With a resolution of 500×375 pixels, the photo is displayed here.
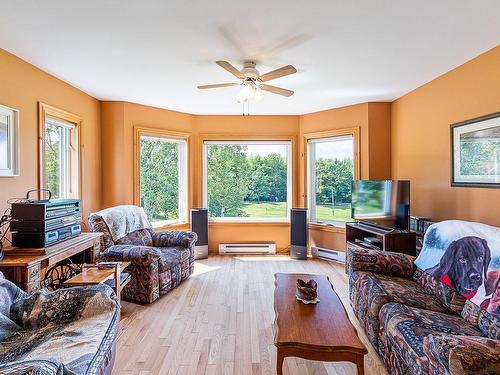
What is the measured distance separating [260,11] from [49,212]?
2287 mm

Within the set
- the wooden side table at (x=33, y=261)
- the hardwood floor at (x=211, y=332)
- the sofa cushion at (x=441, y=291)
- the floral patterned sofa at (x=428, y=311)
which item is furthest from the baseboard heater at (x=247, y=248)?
the sofa cushion at (x=441, y=291)

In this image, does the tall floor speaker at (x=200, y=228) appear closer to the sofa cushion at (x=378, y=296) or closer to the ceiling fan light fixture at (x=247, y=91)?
the ceiling fan light fixture at (x=247, y=91)

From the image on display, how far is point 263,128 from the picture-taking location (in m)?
5.30

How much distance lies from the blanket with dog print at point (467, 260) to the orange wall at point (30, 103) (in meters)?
3.79

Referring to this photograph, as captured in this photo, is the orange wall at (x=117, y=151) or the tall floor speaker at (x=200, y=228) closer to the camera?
the orange wall at (x=117, y=151)

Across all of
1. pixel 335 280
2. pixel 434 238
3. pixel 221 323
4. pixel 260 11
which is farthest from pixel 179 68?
pixel 335 280

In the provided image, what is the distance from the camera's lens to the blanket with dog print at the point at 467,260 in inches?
73.3

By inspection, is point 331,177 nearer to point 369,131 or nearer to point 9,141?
point 369,131

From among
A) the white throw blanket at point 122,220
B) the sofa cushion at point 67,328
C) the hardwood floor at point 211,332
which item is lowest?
the hardwood floor at point 211,332

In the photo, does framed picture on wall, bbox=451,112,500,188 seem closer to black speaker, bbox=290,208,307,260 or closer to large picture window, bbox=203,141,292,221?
black speaker, bbox=290,208,307,260

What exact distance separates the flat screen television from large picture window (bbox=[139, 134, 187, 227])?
2.88m

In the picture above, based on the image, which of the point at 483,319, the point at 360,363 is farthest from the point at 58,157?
the point at 483,319

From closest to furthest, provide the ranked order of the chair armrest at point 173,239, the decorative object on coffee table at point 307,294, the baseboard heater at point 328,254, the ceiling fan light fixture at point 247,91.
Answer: the decorative object on coffee table at point 307,294 < the ceiling fan light fixture at point 247,91 < the chair armrest at point 173,239 < the baseboard heater at point 328,254

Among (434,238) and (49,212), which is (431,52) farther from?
(49,212)
